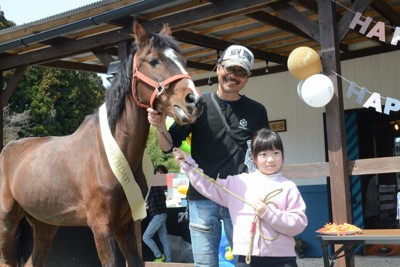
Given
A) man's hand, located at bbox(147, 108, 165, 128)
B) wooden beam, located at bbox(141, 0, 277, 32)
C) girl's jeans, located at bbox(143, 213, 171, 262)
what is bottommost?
girl's jeans, located at bbox(143, 213, 171, 262)

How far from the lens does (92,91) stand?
1064 inches

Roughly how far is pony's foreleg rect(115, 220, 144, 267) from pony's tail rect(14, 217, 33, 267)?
5.83 ft

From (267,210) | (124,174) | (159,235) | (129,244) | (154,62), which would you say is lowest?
(159,235)

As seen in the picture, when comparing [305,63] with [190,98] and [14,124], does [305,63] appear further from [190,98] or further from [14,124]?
[14,124]

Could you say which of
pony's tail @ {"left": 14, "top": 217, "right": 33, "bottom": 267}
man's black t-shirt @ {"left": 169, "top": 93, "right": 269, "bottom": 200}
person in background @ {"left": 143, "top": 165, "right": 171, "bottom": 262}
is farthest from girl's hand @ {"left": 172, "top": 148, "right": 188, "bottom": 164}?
person in background @ {"left": 143, "top": 165, "right": 171, "bottom": 262}

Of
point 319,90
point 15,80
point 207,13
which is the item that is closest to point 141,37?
point 319,90

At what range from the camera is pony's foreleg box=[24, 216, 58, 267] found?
4746 mm

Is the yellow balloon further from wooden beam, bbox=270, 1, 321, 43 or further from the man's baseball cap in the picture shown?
the man's baseball cap

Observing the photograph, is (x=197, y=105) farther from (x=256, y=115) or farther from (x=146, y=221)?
(x=146, y=221)

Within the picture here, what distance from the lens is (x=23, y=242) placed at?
5086 mm

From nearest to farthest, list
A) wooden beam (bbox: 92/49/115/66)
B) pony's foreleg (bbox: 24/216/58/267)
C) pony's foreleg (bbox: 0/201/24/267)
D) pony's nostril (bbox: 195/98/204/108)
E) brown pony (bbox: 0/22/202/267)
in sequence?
pony's nostril (bbox: 195/98/204/108), brown pony (bbox: 0/22/202/267), pony's foreleg (bbox: 0/201/24/267), pony's foreleg (bbox: 24/216/58/267), wooden beam (bbox: 92/49/115/66)

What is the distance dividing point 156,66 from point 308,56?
2477 millimetres

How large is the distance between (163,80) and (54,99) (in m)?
22.9

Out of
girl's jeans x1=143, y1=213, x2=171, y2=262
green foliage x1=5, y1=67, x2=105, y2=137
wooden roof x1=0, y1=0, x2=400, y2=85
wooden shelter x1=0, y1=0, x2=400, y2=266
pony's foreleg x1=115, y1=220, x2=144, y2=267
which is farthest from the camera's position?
green foliage x1=5, y1=67, x2=105, y2=137
